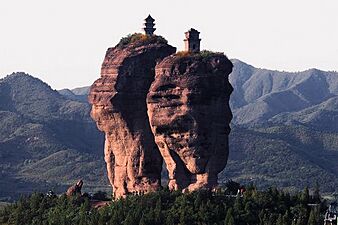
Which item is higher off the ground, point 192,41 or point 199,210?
point 192,41

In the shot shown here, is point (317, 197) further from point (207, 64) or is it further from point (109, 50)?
point (109, 50)

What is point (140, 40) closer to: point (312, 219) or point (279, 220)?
point (279, 220)

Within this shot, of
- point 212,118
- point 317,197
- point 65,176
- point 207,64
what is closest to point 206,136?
point 212,118

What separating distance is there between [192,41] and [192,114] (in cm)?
663

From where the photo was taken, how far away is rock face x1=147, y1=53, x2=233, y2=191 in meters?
68.1

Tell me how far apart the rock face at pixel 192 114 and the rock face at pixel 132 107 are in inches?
110

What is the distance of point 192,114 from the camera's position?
6775cm

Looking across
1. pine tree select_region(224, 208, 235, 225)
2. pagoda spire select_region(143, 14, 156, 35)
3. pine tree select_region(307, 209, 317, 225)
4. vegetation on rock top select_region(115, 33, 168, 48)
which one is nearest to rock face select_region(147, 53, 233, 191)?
vegetation on rock top select_region(115, 33, 168, 48)

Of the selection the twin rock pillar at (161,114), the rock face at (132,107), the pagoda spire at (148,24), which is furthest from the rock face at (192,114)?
the pagoda spire at (148,24)

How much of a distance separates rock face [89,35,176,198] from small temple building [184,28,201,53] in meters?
2.62

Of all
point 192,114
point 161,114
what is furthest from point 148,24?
point 192,114

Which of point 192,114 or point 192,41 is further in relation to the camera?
point 192,41

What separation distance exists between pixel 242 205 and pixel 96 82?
17.8 m

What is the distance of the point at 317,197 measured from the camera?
7050 cm
